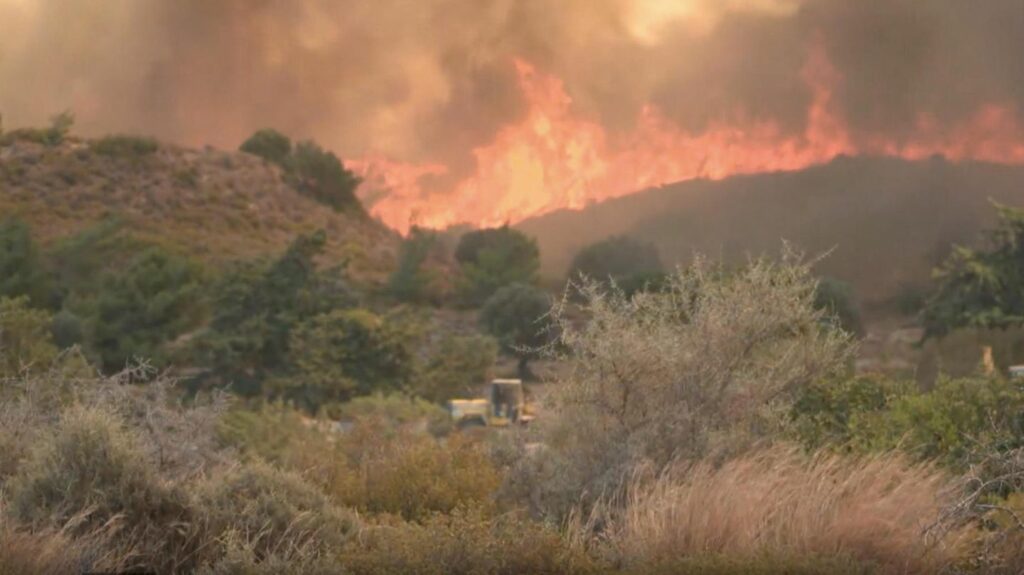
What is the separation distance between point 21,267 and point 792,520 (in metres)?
48.1

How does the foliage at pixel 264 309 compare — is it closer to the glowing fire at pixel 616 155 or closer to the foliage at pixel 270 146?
the glowing fire at pixel 616 155

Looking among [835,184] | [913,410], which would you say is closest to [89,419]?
[913,410]

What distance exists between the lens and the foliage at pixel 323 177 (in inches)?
3745

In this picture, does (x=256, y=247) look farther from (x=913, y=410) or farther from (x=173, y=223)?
(x=913, y=410)

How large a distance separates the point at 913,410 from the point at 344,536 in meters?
5.78

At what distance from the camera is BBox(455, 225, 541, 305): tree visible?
68.5 m

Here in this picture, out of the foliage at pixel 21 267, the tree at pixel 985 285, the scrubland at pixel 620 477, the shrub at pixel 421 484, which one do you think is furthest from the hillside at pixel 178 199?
the scrubland at pixel 620 477

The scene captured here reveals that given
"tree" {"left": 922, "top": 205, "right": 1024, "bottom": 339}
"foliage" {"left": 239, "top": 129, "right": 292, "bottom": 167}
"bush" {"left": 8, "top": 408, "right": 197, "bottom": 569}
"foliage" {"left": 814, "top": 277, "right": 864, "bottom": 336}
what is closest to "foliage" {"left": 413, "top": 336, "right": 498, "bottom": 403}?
"foliage" {"left": 814, "top": 277, "right": 864, "bottom": 336}

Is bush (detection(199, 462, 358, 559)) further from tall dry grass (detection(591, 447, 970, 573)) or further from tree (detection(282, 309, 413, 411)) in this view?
tree (detection(282, 309, 413, 411))

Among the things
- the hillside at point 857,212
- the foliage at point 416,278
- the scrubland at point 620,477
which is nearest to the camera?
the scrubland at point 620,477

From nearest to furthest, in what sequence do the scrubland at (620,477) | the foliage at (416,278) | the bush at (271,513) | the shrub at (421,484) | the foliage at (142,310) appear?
1. the scrubland at (620,477)
2. the bush at (271,513)
3. the shrub at (421,484)
4. the foliage at (142,310)
5. the foliage at (416,278)

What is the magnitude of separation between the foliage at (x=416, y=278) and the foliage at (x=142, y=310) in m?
19.7

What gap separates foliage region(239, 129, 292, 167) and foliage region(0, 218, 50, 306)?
4298cm

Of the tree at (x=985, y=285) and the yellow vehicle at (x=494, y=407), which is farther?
the tree at (x=985, y=285)
